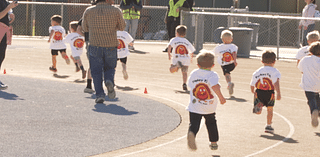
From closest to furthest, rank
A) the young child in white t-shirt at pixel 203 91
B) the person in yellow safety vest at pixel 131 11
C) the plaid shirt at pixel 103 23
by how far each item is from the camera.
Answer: the young child in white t-shirt at pixel 203 91 → the plaid shirt at pixel 103 23 → the person in yellow safety vest at pixel 131 11

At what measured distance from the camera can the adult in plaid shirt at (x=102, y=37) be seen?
36.0 ft

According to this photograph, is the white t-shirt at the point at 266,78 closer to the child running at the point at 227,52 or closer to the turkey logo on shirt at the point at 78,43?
the child running at the point at 227,52

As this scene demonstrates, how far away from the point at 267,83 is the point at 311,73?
97 centimetres

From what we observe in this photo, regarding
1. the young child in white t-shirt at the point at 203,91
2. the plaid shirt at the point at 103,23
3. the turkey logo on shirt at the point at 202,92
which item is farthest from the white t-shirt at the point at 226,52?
the turkey logo on shirt at the point at 202,92

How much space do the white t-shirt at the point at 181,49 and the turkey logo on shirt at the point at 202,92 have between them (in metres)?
5.70

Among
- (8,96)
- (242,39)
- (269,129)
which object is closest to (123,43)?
(8,96)

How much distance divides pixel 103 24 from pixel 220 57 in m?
2.96

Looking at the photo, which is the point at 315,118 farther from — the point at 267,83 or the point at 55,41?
the point at 55,41

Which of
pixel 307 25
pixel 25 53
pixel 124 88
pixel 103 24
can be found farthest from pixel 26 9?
pixel 103 24

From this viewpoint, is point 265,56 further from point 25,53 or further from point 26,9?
point 26,9

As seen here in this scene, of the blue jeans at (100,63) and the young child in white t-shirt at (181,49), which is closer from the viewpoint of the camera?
the blue jeans at (100,63)

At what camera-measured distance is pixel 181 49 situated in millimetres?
13125

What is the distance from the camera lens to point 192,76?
24.3ft

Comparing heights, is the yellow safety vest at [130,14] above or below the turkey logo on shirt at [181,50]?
above
